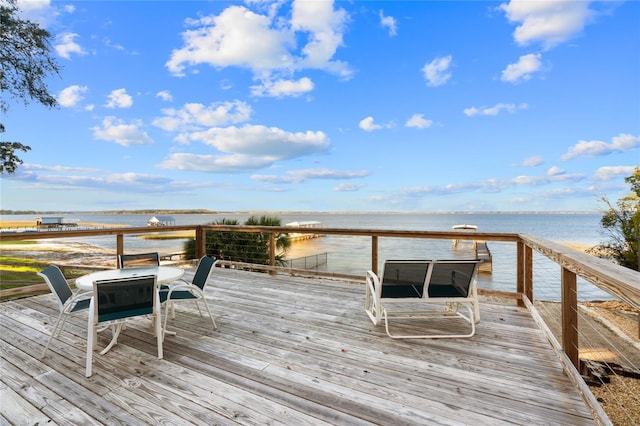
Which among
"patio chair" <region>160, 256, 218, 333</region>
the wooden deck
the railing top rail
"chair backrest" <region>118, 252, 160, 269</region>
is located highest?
the railing top rail

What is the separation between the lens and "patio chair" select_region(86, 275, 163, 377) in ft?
7.06

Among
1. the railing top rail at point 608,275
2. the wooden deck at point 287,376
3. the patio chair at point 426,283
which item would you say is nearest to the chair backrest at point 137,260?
the wooden deck at point 287,376

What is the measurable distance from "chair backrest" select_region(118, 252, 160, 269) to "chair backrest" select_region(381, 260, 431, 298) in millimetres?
2828

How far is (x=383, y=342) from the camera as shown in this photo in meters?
2.58

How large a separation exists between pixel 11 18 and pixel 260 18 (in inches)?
202

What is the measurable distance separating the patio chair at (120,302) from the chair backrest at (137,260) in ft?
4.24

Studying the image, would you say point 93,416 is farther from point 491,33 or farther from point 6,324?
point 491,33

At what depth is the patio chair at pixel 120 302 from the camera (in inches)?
84.7

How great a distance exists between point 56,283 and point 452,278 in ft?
11.9

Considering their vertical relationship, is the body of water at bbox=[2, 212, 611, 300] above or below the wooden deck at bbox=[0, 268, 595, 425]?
below

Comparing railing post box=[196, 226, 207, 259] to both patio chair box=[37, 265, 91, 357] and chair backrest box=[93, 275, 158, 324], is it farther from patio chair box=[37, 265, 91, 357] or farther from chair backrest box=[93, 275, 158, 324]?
chair backrest box=[93, 275, 158, 324]

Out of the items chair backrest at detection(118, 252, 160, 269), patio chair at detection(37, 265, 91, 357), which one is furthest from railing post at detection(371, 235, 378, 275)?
patio chair at detection(37, 265, 91, 357)

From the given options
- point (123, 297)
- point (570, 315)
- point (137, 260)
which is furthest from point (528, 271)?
point (137, 260)

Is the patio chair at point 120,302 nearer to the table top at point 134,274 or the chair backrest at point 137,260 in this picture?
the table top at point 134,274
